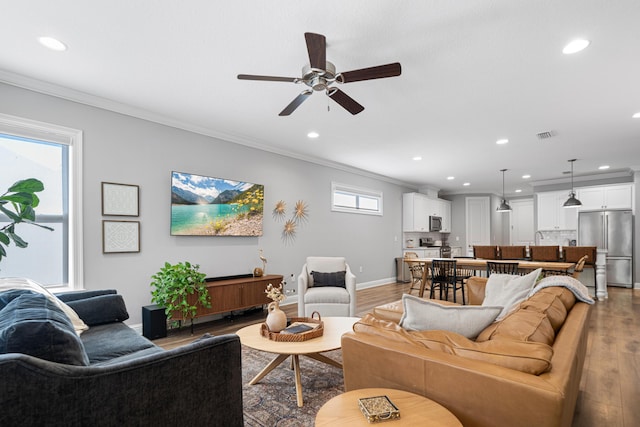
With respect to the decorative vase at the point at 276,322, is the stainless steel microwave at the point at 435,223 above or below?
above

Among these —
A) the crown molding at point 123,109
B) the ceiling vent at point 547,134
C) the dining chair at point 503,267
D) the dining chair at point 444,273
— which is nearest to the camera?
the crown molding at point 123,109

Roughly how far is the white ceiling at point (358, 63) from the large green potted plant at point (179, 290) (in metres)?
1.96

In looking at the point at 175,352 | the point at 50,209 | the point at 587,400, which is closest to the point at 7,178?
the point at 50,209

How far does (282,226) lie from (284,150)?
1319mm

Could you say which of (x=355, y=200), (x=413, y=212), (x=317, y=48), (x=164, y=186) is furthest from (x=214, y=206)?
(x=413, y=212)

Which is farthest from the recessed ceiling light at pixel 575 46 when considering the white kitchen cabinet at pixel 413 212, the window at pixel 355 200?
the white kitchen cabinet at pixel 413 212

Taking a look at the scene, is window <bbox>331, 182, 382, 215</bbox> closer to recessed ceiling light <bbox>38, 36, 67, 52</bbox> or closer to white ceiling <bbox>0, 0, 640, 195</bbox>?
white ceiling <bbox>0, 0, 640, 195</bbox>

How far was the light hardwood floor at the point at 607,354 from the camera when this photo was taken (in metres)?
2.21

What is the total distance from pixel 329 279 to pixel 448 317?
296cm

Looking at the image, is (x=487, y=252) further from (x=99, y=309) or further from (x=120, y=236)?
(x=99, y=309)

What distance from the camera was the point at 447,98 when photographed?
11.8 ft

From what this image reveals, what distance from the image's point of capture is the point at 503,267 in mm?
5332

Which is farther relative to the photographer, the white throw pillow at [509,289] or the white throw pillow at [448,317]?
the white throw pillow at [509,289]

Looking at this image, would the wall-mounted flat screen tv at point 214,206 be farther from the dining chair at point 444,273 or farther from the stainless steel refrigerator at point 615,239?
the stainless steel refrigerator at point 615,239
